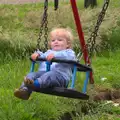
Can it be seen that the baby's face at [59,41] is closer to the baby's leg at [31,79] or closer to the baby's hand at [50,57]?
the baby's leg at [31,79]

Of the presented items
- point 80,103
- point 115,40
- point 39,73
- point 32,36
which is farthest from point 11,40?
point 39,73

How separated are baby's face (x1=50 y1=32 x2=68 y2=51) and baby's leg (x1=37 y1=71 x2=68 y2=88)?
36 centimetres

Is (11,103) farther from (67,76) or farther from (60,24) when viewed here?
(60,24)

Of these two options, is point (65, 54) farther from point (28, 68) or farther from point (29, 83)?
point (28, 68)

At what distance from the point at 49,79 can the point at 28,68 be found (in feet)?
7.55

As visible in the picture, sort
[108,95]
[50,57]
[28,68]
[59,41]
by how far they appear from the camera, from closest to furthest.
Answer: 1. [50,57]
2. [59,41]
3. [108,95]
4. [28,68]

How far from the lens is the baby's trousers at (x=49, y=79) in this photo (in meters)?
4.34

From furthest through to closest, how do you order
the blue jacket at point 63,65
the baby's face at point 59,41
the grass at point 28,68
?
the grass at point 28,68 < the baby's face at point 59,41 < the blue jacket at point 63,65

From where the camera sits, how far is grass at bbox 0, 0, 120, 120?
16.1ft

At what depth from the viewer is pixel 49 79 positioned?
14.3ft

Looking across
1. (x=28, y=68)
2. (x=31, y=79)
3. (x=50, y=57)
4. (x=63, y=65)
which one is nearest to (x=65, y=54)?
(x=63, y=65)

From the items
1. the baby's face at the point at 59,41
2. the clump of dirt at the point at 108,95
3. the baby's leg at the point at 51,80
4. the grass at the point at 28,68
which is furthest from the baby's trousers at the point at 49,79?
the clump of dirt at the point at 108,95

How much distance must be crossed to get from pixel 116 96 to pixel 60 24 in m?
3.54

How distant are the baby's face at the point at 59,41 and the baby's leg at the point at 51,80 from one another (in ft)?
1.19
